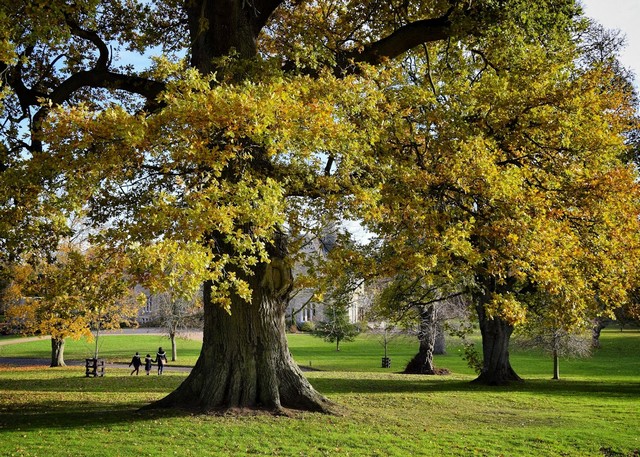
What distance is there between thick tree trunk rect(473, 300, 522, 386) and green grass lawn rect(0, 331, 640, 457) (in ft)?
3.94

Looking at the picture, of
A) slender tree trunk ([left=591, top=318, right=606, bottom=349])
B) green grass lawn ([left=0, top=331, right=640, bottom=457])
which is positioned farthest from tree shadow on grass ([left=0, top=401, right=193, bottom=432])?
slender tree trunk ([left=591, top=318, right=606, bottom=349])

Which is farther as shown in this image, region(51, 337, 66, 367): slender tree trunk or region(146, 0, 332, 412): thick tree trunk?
region(51, 337, 66, 367): slender tree trunk

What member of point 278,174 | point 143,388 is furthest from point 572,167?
point 143,388

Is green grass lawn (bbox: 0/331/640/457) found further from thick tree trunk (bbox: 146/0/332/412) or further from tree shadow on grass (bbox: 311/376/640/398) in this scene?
thick tree trunk (bbox: 146/0/332/412)

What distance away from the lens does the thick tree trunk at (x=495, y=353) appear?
76.6 feet

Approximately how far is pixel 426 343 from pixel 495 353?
6.84 m

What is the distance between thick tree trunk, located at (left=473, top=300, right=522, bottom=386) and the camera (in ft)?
76.6

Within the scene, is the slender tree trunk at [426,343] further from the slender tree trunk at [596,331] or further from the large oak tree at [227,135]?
the large oak tree at [227,135]

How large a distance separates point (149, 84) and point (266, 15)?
316 cm

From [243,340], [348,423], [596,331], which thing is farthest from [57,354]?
[596,331]

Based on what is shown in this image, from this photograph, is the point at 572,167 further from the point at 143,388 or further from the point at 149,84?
the point at 143,388

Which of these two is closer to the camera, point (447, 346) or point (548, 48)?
point (548, 48)

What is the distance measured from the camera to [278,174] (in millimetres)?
11656

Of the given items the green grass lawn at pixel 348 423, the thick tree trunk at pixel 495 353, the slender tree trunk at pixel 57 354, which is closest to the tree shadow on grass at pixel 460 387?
the green grass lawn at pixel 348 423
